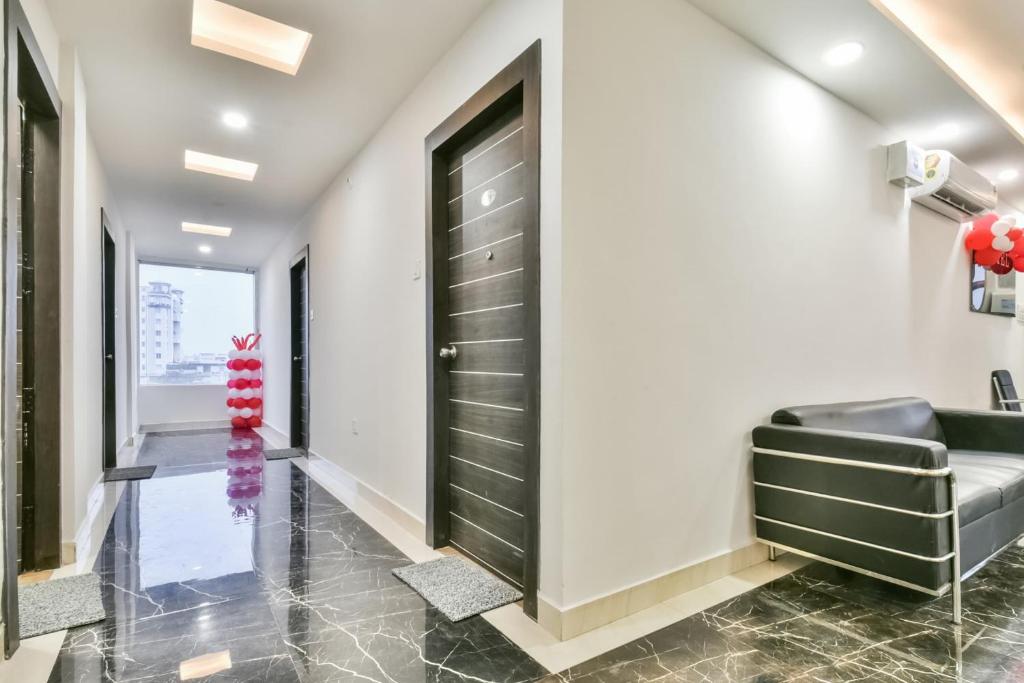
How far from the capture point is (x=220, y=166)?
4570 millimetres

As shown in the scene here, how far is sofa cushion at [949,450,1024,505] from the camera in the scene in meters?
2.39

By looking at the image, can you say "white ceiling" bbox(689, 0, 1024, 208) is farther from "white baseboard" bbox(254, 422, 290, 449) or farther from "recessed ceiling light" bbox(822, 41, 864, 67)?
"white baseboard" bbox(254, 422, 290, 449)

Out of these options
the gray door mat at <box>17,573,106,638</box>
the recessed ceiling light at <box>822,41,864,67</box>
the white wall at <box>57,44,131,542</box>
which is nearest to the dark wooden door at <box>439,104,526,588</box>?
the gray door mat at <box>17,573,106,638</box>

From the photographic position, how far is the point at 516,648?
1.84 meters

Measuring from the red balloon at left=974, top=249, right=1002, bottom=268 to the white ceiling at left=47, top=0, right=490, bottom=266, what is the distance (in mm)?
4350

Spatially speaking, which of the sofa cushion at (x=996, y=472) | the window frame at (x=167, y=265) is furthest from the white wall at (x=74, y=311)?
the window frame at (x=167, y=265)

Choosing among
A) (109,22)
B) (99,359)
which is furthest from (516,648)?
(99,359)

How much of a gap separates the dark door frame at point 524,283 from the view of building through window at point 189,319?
726 centimetres

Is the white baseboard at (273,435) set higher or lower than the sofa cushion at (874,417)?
lower

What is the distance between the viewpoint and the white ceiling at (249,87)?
249 cm

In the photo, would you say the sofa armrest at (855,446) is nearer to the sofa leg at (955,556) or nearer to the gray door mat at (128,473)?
the sofa leg at (955,556)

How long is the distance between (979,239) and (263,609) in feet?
18.0

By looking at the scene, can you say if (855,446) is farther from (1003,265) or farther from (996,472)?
(1003,265)

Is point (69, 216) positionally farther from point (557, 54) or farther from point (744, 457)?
point (744, 457)
